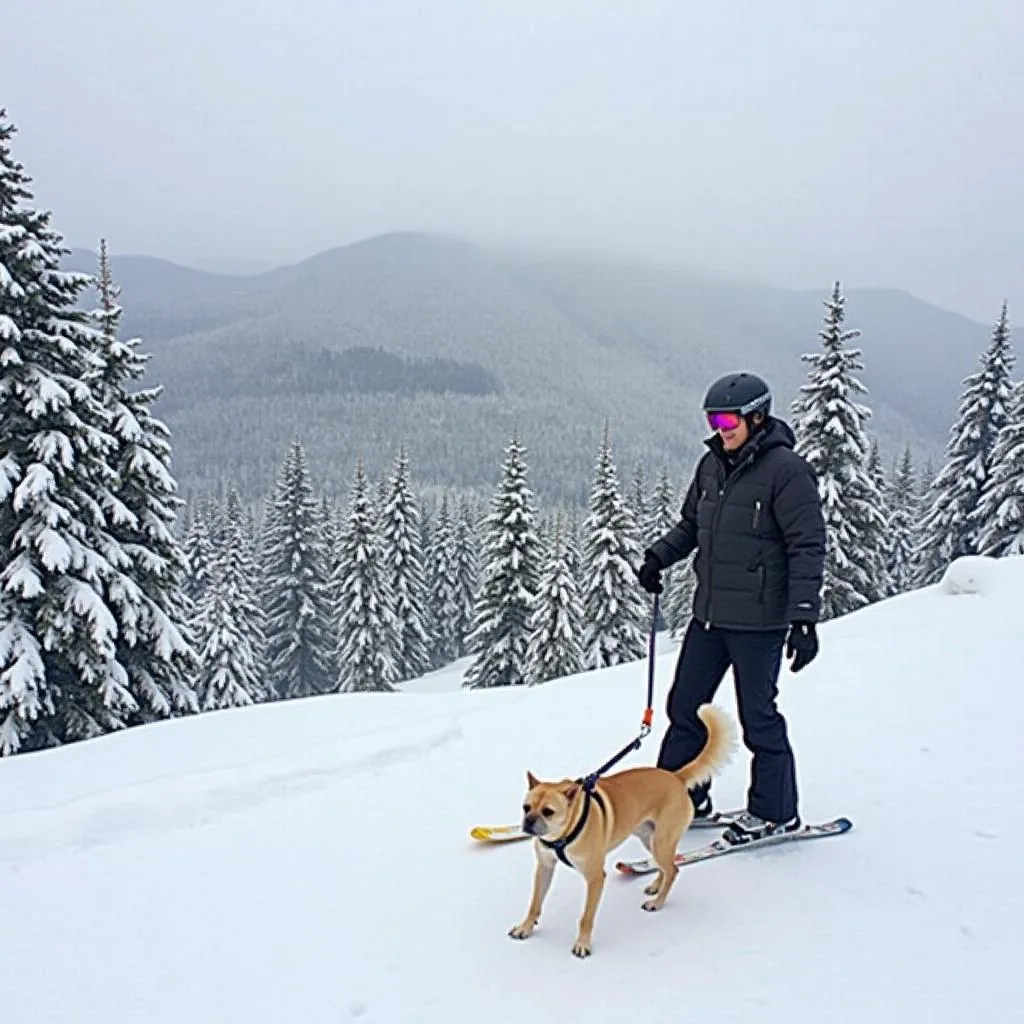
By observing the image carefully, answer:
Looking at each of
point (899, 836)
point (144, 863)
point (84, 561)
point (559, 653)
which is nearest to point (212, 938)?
point (144, 863)

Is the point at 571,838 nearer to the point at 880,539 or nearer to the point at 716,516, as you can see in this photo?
the point at 716,516

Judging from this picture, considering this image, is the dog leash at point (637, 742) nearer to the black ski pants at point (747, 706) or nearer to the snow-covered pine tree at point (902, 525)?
the black ski pants at point (747, 706)

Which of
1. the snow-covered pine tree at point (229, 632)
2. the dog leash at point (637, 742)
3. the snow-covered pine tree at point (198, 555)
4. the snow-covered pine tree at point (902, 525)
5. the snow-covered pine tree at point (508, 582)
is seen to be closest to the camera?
the dog leash at point (637, 742)

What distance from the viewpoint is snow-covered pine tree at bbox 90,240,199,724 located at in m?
14.3

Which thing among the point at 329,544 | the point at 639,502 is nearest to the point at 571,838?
the point at 639,502

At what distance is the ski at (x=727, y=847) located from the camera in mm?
4105

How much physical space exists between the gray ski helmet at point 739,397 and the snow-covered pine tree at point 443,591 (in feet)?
141

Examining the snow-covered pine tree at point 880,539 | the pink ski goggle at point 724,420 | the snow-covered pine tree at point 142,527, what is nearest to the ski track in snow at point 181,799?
the pink ski goggle at point 724,420

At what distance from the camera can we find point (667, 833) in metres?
3.69

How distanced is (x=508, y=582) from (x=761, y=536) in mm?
23618

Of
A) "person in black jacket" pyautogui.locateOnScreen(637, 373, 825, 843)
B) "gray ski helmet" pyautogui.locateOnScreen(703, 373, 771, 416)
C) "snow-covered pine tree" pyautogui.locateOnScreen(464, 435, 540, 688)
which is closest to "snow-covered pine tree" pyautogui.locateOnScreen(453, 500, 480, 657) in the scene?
"snow-covered pine tree" pyautogui.locateOnScreen(464, 435, 540, 688)

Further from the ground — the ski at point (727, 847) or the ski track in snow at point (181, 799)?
the ski at point (727, 847)

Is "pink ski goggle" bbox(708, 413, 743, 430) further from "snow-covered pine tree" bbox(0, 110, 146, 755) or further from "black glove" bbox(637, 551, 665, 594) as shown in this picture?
"snow-covered pine tree" bbox(0, 110, 146, 755)

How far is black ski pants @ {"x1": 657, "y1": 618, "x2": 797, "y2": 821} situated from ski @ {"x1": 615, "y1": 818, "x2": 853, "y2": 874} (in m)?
0.14
